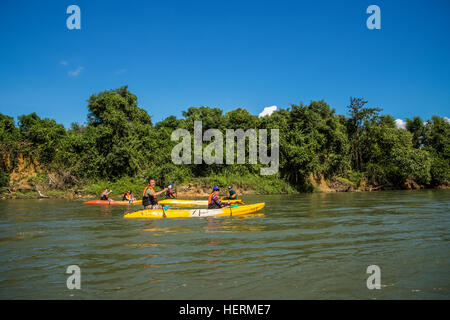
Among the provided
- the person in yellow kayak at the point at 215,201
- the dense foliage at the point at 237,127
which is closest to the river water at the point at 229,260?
the person in yellow kayak at the point at 215,201

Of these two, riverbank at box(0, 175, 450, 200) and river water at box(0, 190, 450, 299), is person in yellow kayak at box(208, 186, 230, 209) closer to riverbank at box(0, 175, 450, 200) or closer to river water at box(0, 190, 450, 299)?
river water at box(0, 190, 450, 299)

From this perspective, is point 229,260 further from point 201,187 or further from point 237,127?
point 237,127

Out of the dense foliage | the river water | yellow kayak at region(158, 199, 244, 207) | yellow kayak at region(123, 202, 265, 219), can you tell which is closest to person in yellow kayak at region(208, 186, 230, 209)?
yellow kayak at region(123, 202, 265, 219)

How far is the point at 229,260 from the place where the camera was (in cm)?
544

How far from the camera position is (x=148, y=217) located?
1132cm

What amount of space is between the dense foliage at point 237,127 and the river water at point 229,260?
68.0 feet

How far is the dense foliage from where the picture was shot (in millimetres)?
28656

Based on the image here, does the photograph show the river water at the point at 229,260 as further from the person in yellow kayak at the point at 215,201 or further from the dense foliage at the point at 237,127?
the dense foliage at the point at 237,127

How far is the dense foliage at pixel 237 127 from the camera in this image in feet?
94.0

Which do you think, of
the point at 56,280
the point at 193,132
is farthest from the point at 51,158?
the point at 56,280

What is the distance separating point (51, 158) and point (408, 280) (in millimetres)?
30078

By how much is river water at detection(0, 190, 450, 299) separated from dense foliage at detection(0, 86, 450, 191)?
68.0ft

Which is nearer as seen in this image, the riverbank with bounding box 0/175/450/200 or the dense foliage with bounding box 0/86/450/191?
the riverbank with bounding box 0/175/450/200
